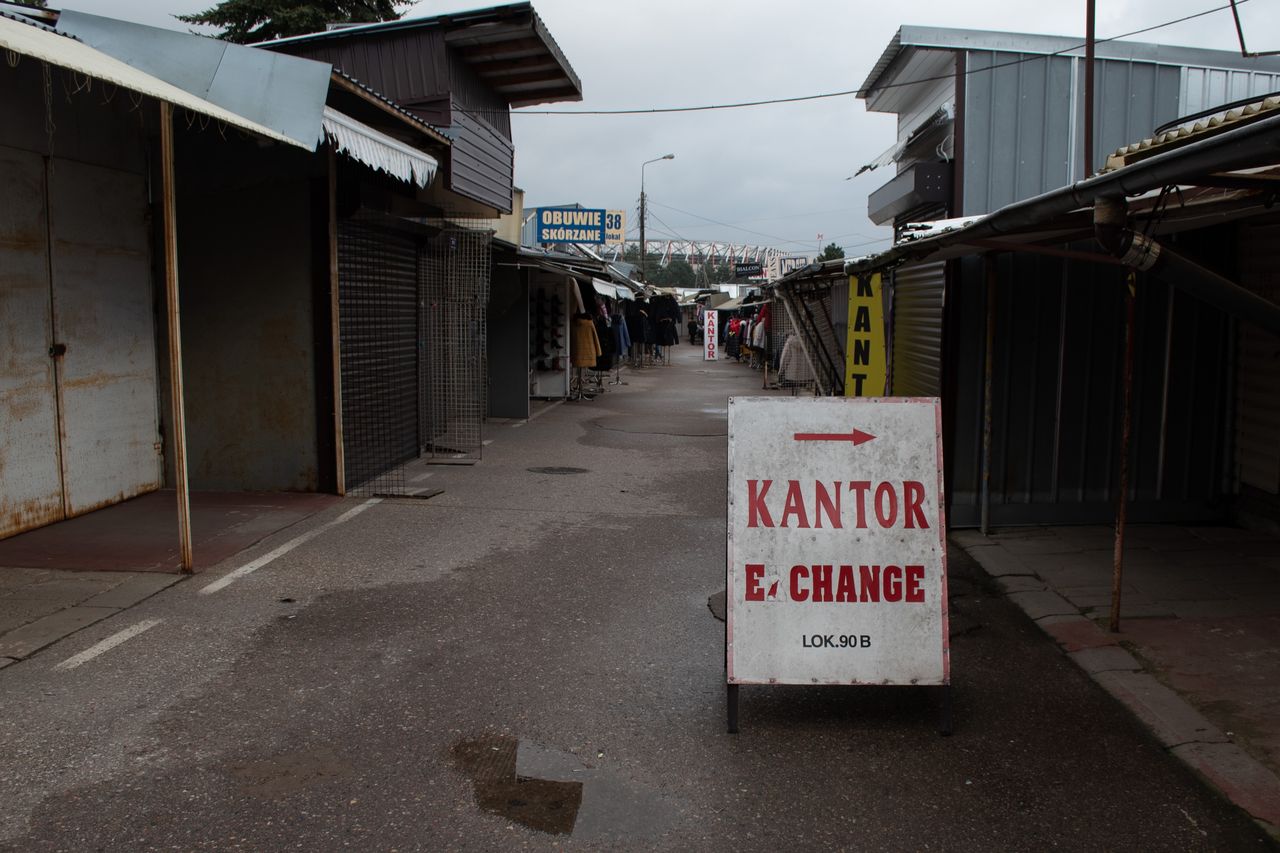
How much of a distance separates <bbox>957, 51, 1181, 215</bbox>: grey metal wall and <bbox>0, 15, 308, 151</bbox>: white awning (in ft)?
39.9

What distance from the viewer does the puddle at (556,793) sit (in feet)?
11.0

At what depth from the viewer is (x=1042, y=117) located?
15328 mm

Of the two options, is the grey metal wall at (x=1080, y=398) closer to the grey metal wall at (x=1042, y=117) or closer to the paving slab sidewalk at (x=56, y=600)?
the paving slab sidewalk at (x=56, y=600)

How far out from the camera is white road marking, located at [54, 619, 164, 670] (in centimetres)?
475

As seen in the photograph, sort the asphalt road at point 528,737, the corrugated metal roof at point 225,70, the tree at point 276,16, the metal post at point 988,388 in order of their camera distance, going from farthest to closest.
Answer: the tree at point 276,16, the metal post at point 988,388, the corrugated metal roof at point 225,70, the asphalt road at point 528,737

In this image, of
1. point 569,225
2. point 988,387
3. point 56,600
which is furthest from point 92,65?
point 569,225

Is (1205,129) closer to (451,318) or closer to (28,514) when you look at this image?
(28,514)

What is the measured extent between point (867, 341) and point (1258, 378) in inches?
113

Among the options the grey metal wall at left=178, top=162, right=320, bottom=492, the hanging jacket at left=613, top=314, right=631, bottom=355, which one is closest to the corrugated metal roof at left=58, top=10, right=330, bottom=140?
the grey metal wall at left=178, top=162, right=320, bottom=492

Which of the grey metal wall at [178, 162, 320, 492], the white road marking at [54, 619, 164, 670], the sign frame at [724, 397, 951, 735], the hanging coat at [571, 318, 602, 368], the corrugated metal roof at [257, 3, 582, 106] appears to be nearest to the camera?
the sign frame at [724, 397, 951, 735]

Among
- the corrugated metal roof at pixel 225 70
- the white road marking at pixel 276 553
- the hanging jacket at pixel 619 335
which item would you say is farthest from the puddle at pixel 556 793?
the hanging jacket at pixel 619 335

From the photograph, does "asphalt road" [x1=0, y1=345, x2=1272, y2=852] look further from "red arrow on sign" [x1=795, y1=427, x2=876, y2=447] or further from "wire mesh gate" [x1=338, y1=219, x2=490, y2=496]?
"wire mesh gate" [x1=338, y1=219, x2=490, y2=496]

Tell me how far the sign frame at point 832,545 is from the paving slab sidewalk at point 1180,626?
3.60 feet

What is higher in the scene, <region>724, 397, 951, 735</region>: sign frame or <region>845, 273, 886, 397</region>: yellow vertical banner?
<region>845, 273, 886, 397</region>: yellow vertical banner
